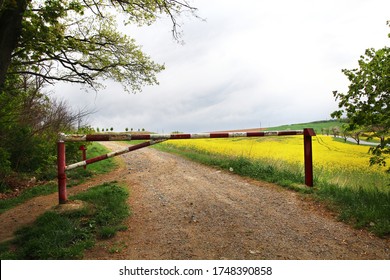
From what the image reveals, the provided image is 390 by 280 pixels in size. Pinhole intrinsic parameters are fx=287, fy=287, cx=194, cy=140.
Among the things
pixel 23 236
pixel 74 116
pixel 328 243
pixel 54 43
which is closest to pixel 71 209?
pixel 23 236

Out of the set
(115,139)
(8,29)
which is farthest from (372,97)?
(8,29)

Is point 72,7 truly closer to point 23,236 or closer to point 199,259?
point 23,236

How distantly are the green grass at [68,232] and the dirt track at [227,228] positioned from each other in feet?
0.78

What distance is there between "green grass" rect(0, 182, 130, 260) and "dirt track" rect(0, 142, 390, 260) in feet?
0.78

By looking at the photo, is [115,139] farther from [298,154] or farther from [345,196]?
[298,154]

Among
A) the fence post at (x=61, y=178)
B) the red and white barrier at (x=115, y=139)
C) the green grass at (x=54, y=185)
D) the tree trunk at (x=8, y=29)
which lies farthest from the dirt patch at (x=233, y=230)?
the tree trunk at (x=8, y=29)

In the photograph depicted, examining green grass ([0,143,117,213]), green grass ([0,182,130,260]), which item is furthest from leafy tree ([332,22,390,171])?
green grass ([0,143,117,213])

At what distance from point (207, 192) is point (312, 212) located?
8.93 feet

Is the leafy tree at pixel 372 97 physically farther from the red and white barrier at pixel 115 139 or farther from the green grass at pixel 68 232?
the green grass at pixel 68 232

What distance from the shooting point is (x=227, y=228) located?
5.02 m

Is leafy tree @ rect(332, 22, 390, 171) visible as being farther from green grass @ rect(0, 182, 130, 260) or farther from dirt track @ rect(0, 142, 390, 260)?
green grass @ rect(0, 182, 130, 260)

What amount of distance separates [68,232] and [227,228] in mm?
2703

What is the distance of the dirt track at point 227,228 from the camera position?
414 centimetres

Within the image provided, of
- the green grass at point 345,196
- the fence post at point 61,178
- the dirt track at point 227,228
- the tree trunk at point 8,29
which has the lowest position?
the dirt track at point 227,228
